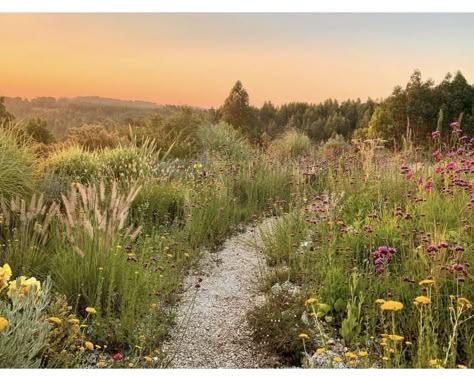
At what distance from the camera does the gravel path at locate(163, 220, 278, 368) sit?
3.24 m

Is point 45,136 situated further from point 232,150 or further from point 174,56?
point 174,56

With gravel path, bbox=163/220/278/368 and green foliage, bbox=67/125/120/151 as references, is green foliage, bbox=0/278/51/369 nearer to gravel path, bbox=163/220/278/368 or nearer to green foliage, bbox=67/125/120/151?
gravel path, bbox=163/220/278/368

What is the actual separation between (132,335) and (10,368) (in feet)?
3.03

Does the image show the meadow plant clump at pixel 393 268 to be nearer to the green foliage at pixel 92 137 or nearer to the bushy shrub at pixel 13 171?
the bushy shrub at pixel 13 171

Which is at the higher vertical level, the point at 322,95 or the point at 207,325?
the point at 322,95

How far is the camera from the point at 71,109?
8.70m

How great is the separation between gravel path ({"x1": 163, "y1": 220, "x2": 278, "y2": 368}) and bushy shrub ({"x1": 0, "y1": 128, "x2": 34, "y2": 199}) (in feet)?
6.23

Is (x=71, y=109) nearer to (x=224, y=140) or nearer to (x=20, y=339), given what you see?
(x=224, y=140)

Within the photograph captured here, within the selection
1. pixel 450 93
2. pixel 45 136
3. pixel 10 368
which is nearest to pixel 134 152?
pixel 45 136

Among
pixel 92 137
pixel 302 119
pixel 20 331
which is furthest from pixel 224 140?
pixel 20 331

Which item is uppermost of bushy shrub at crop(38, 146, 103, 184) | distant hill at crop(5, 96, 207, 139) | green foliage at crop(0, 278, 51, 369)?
distant hill at crop(5, 96, 207, 139)

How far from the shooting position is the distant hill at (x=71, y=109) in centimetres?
709

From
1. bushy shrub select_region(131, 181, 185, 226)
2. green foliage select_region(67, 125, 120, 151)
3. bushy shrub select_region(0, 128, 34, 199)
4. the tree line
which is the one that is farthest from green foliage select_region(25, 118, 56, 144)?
bushy shrub select_region(0, 128, 34, 199)
